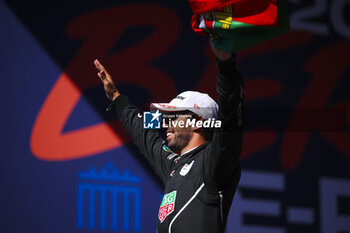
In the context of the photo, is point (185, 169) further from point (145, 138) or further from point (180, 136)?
point (145, 138)

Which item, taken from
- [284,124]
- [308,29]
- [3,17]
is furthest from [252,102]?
[3,17]

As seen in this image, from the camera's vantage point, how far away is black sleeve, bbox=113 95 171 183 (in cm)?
220

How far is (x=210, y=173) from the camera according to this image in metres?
1.67

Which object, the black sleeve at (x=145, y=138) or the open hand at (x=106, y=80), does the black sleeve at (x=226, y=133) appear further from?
the open hand at (x=106, y=80)

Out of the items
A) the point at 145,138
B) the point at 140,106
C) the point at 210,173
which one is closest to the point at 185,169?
the point at 210,173

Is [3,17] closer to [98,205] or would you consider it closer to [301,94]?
[98,205]

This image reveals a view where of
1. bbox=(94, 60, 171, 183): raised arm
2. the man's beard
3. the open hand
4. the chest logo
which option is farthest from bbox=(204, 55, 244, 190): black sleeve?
the open hand

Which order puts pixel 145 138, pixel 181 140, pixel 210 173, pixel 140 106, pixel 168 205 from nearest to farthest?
pixel 210 173
pixel 168 205
pixel 181 140
pixel 145 138
pixel 140 106

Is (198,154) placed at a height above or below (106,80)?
below

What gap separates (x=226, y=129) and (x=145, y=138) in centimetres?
86

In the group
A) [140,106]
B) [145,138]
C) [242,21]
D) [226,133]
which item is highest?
[242,21]

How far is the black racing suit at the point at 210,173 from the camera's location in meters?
1.45

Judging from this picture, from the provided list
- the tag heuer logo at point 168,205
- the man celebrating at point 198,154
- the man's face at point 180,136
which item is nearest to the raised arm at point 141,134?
the man celebrating at point 198,154

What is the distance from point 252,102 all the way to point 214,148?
1595 mm
